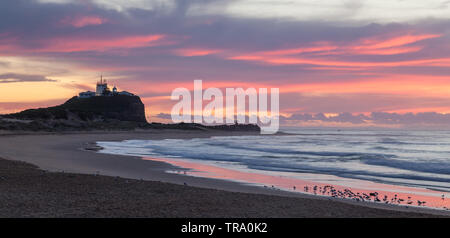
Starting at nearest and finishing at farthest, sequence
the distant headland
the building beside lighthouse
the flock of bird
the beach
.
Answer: the beach < the flock of bird < the distant headland < the building beside lighthouse

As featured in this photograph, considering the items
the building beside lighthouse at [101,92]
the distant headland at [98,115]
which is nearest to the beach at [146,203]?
the distant headland at [98,115]

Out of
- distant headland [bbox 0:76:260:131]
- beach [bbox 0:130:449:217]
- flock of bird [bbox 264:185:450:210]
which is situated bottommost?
flock of bird [bbox 264:185:450:210]

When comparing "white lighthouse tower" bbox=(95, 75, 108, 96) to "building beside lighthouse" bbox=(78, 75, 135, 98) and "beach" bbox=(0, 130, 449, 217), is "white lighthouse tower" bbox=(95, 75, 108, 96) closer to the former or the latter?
"building beside lighthouse" bbox=(78, 75, 135, 98)

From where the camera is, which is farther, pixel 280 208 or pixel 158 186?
pixel 158 186

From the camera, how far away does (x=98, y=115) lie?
118062 millimetres

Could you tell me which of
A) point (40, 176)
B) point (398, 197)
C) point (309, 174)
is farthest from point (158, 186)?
point (309, 174)

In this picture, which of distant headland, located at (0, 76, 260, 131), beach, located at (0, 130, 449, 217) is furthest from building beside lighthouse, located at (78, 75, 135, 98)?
beach, located at (0, 130, 449, 217)

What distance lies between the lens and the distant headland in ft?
287

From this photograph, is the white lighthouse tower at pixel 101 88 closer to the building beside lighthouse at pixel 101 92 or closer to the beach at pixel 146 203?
the building beside lighthouse at pixel 101 92

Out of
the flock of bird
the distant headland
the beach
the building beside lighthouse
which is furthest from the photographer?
the building beside lighthouse
